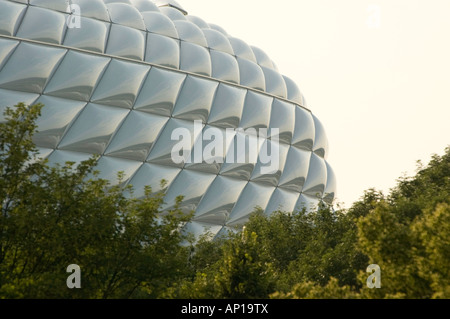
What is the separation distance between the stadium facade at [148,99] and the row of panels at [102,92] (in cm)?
5

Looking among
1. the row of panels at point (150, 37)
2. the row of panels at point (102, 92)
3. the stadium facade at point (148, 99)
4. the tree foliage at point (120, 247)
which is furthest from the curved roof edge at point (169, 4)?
the tree foliage at point (120, 247)

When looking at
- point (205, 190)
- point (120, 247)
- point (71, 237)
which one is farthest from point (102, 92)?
point (71, 237)

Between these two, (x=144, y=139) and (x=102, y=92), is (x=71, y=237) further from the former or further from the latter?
(x=102, y=92)

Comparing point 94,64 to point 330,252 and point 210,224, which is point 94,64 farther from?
point 330,252

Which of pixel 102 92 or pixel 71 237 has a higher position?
pixel 102 92

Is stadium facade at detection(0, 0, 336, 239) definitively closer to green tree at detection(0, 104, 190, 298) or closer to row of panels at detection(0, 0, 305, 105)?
row of panels at detection(0, 0, 305, 105)

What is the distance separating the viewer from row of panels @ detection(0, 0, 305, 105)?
90.8ft

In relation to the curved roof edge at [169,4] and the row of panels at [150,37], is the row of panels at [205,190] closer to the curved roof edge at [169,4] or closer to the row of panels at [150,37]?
the row of panels at [150,37]

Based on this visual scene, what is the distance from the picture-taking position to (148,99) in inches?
1118

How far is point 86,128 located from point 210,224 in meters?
7.74

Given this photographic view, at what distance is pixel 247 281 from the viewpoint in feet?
52.5

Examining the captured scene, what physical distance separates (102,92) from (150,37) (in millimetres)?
4623

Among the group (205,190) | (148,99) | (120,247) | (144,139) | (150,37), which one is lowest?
(120,247)
